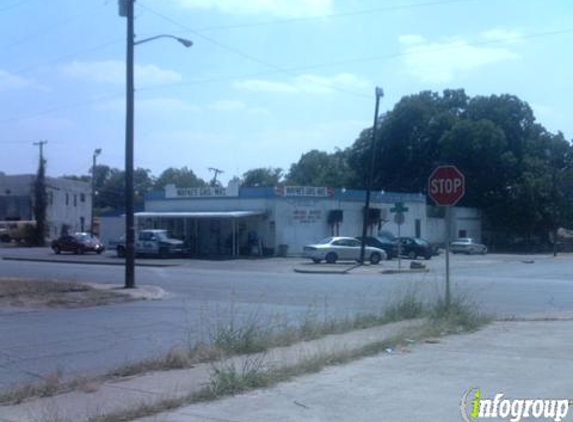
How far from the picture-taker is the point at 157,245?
51.8 m

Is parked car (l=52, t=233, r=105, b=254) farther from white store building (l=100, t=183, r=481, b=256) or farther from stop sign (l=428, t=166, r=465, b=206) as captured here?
stop sign (l=428, t=166, r=465, b=206)

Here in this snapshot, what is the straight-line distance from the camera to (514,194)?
265ft

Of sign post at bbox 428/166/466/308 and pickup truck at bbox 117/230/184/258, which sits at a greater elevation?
sign post at bbox 428/166/466/308

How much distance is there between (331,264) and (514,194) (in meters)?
39.9

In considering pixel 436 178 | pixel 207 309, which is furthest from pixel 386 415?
pixel 207 309

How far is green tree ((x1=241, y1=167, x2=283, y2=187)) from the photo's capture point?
416 ft

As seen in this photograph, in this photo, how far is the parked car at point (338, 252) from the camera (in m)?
46.9

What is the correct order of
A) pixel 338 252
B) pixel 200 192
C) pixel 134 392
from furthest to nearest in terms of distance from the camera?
pixel 200 192 < pixel 338 252 < pixel 134 392

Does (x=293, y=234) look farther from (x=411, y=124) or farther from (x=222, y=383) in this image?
(x=222, y=383)

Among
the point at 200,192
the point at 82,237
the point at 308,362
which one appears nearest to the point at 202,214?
the point at 200,192

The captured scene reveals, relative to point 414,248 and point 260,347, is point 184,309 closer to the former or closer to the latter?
point 260,347

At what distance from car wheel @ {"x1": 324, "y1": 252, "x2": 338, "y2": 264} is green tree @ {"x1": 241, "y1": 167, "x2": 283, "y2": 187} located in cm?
7894

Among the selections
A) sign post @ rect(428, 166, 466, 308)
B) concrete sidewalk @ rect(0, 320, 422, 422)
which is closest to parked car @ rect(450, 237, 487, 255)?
sign post @ rect(428, 166, 466, 308)

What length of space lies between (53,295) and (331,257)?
25587mm
